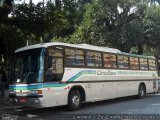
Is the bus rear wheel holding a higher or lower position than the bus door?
lower

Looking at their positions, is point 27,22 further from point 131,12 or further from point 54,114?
point 131,12

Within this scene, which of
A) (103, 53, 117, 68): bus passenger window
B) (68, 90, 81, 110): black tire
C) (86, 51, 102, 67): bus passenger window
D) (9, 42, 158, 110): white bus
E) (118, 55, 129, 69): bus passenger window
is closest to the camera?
(9, 42, 158, 110): white bus

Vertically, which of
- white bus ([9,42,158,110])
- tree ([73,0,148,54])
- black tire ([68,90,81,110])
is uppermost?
tree ([73,0,148,54])

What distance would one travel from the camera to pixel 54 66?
13.0 metres

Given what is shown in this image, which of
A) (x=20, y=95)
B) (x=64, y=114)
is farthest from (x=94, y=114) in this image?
(x=20, y=95)

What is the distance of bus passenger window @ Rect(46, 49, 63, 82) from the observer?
12719mm

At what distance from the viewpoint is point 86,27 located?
27.8 meters

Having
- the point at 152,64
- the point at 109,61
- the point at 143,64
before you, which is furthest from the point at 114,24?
the point at 109,61

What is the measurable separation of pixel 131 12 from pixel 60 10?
11.8 metres

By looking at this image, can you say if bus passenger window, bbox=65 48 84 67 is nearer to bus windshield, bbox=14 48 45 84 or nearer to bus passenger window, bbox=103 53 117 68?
bus windshield, bbox=14 48 45 84

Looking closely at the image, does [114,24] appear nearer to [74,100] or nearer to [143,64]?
[143,64]

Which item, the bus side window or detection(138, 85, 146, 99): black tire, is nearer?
detection(138, 85, 146, 99): black tire

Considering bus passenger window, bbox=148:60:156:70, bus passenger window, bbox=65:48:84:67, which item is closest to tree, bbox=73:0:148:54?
bus passenger window, bbox=148:60:156:70

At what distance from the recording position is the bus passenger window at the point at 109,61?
53.8 ft
